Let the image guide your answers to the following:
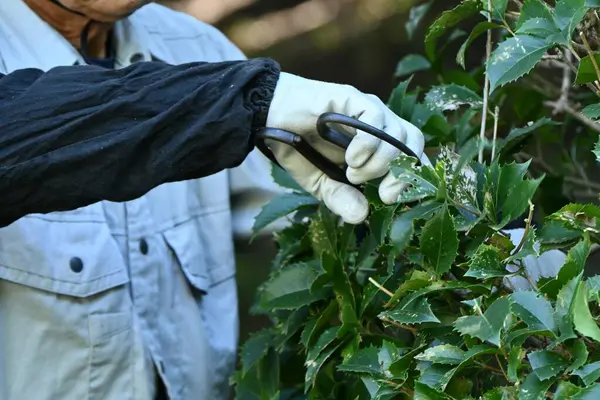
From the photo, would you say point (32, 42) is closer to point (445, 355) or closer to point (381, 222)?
point (381, 222)

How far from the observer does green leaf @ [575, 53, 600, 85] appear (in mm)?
1202

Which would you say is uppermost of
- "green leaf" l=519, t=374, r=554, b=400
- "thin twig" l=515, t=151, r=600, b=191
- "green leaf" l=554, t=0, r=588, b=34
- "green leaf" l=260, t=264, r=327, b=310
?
"green leaf" l=554, t=0, r=588, b=34

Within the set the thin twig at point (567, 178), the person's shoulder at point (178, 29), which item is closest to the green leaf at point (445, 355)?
the thin twig at point (567, 178)

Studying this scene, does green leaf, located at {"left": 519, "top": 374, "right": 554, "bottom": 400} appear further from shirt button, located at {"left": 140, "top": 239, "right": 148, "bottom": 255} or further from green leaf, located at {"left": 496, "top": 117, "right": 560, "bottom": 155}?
shirt button, located at {"left": 140, "top": 239, "right": 148, "bottom": 255}

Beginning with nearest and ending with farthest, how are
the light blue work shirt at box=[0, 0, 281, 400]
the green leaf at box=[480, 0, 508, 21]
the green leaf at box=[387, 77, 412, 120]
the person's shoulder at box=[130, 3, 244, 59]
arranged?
the green leaf at box=[480, 0, 508, 21], the green leaf at box=[387, 77, 412, 120], the light blue work shirt at box=[0, 0, 281, 400], the person's shoulder at box=[130, 3, 244, 59]

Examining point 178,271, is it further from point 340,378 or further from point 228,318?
point 340,378

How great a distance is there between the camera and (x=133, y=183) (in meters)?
1.29

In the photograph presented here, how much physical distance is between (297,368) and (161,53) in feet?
2.03

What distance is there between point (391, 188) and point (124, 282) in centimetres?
60

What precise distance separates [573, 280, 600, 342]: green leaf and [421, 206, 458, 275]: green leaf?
0.65 feet

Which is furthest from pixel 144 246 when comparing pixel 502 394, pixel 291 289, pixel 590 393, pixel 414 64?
pixel 590 393

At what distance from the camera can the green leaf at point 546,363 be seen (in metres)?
1.05

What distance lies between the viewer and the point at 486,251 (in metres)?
1.15

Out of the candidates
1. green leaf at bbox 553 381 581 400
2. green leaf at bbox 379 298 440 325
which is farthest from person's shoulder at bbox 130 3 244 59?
green leaf at bbox 553 381 581 400
